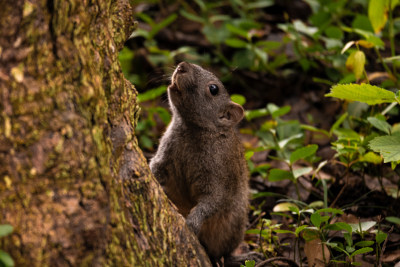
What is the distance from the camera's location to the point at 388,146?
3.51m

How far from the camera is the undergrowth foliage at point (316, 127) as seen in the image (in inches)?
148

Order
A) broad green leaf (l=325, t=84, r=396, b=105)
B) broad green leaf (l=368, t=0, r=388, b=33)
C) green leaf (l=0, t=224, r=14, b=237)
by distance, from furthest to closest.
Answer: broad green leaf (l=368, t=0, r=388, b=33) → broad green leaf (l=325, t=84, r=396, b=105) → green leaf (l=0, t=224, r=14, b=237)

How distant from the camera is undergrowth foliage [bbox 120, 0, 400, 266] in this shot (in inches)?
148

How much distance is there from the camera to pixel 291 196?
202 inches

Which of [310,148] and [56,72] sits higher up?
[56,72]

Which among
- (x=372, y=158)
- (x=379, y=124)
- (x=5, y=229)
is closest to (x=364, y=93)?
(x=379, y=124)

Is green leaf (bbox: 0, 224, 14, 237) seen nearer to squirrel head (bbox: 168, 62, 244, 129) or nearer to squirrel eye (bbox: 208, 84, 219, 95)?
squirrel head (bbox: 168, 62, 244, 129)

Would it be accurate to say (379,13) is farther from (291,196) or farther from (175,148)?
(175,148)

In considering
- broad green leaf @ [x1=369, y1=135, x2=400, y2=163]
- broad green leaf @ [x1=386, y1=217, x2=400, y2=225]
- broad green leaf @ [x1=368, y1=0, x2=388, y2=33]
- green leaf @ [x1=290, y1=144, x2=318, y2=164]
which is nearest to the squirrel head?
green leaf @ [x1=290, y1=144, x2=318, y2=164]

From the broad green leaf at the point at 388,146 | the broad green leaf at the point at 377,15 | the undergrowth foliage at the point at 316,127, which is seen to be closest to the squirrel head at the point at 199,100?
the undergrowth foliage at the point at 316,127

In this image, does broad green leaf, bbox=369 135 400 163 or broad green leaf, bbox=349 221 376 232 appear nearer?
broad green leaf, bbox=369 135 400 163

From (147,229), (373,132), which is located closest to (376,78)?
(373,132)

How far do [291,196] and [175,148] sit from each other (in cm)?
145

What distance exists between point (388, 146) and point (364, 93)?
443 mm
